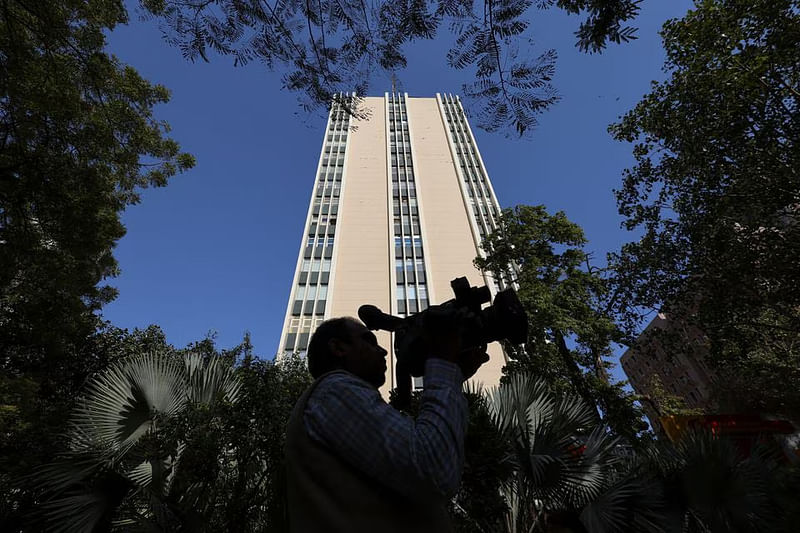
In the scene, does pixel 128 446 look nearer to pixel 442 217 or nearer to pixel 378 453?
pixel 378 453

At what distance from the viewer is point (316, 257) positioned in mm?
24859

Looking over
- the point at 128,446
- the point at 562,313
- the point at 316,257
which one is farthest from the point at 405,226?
the point at 128,446

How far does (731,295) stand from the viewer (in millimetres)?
8234

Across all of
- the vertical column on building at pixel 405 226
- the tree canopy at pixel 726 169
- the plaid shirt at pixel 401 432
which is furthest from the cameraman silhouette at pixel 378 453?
the vertical column on building at pixel 405 226

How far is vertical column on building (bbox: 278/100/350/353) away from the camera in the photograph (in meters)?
20.9

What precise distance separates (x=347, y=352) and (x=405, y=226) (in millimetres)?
26765

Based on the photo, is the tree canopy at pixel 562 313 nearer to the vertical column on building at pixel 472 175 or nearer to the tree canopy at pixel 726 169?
the tree canopy at pixel 726 169

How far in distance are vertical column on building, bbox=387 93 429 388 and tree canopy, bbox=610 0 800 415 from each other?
1225 centimetres

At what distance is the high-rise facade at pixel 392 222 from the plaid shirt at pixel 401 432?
1688cm

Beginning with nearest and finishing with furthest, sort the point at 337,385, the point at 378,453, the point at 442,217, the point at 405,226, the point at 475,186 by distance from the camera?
the point at 378,453, the point at 337,385, the point at 405,226, the point at 442,217, the point at 475,186

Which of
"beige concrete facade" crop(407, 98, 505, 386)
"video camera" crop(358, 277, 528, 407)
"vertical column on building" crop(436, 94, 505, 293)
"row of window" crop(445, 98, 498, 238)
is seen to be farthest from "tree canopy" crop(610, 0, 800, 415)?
"row of window" crop(445, 98, 498, 238)

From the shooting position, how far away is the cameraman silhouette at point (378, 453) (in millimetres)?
858

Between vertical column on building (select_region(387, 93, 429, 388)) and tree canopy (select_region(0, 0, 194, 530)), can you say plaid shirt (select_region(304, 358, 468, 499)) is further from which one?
vertical column on building (select_region(387, 93, 429, 388))

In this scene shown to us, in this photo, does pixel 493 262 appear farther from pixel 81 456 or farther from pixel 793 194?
pixel 81 456
